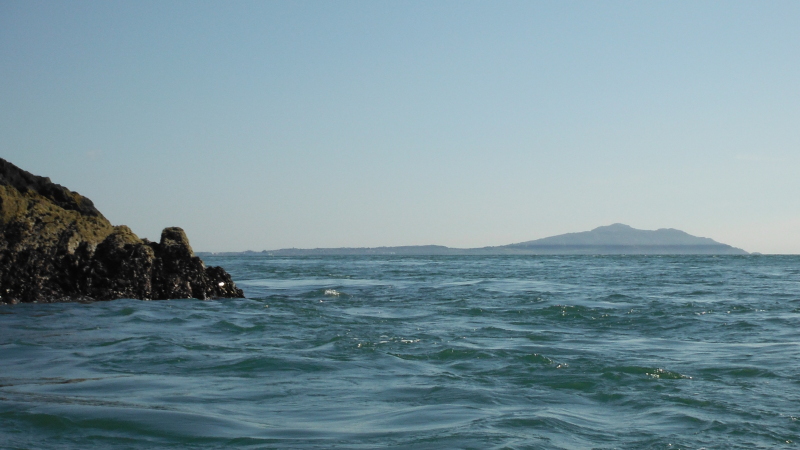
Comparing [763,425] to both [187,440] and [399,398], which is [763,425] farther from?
[187,440]

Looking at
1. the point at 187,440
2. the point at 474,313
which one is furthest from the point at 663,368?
the point at 474,313

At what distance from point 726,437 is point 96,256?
14.3 metres

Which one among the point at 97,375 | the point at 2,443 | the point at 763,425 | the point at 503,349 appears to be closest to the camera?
the point at 2,443

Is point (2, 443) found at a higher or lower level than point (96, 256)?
lower

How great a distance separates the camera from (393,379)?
25.5 feet

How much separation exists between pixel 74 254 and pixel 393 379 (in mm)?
10727

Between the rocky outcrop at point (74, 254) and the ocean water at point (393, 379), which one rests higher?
the rocky outcrop at point (74, 254)

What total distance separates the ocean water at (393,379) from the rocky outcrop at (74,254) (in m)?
1.23

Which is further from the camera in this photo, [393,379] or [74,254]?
[74,254]

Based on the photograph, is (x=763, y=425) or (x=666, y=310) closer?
(x=763, y=425)

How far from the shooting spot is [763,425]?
232 inches

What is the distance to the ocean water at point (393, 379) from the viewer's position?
5414 mm

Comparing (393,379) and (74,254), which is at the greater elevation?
(74,254)

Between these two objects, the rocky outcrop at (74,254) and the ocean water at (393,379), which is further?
the rocky outcrop at (74,254)
